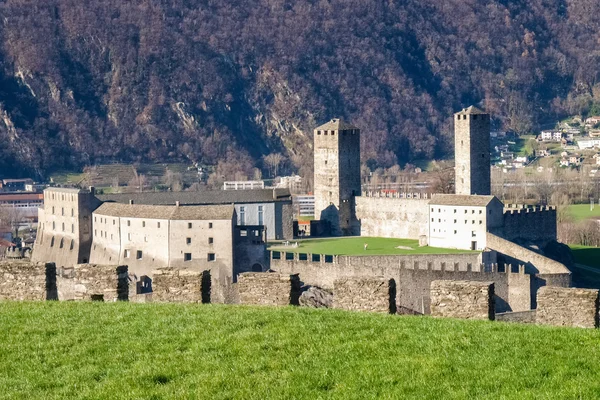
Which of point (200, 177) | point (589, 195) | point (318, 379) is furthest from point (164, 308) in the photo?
point (200, 177)

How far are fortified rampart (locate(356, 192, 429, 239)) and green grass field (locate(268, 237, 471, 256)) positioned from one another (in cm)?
97

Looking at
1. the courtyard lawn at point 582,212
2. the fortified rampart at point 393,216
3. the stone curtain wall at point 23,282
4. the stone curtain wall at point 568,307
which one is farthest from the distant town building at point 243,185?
the stone curtain wall at point 568,307

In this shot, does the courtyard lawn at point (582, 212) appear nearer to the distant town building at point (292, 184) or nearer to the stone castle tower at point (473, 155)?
the stone castle tower at point (473, 155)

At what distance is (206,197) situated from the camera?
78312 millimetres

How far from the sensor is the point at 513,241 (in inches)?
2788

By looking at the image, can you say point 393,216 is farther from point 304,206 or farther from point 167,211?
point 304,206

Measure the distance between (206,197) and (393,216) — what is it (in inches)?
393

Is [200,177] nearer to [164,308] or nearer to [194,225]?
Result: [194,225]

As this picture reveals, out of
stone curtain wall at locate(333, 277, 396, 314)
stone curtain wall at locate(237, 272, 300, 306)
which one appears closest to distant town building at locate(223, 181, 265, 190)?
stone curtain wall at locate(237, 272, 300, 306)

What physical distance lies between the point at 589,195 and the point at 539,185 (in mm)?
4834

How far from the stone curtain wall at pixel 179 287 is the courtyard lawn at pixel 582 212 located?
77.0 metres

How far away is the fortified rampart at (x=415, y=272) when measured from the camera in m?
56.9

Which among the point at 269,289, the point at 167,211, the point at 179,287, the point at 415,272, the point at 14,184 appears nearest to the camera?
the point at 269,289

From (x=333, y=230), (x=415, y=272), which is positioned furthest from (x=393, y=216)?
(x=415, y=272)
